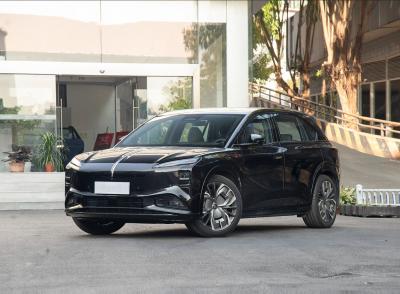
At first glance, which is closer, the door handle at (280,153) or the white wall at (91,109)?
the door handle at (280,153)

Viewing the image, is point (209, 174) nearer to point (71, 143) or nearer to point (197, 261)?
point (197, 261)

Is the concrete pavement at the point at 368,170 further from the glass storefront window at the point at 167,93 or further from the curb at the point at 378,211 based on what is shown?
the glass storefront window at the point at 167,93

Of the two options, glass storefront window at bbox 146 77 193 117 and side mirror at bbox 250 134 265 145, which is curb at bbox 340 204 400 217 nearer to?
side mirror at bbox 250 134 265 145

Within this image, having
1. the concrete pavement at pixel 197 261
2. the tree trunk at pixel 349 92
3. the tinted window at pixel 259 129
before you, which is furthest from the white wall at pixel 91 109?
the tinted window at pixel 259 129

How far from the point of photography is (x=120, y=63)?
20.3 meters

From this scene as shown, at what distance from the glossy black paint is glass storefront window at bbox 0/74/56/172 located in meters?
9.44

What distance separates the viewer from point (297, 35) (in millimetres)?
39719

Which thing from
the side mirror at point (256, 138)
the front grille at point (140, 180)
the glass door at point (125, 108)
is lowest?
the front grille at point (140, 180)

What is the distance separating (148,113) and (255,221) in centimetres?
779

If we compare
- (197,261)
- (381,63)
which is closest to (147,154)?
(197,261)

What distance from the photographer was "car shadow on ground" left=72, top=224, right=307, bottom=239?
987 centimetres

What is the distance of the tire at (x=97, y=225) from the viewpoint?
10.0 m

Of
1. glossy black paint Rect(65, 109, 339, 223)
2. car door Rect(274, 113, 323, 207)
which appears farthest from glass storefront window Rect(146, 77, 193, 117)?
glossy black paint Rect(65, 109, 339, 223)

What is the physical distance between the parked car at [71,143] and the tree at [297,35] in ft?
56.7
